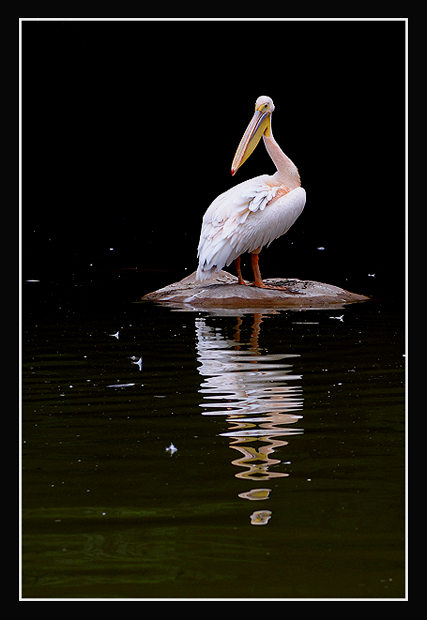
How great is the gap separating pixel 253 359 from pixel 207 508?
137 inches

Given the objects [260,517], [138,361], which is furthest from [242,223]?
[260,517]

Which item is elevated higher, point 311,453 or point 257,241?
point 257,241

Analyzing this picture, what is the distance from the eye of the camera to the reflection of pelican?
17.0 feet

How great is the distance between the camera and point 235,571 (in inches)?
152

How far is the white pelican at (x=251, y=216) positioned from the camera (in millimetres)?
11453

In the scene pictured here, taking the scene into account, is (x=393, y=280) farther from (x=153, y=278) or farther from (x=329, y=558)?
(x=329, y=558)

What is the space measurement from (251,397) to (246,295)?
4.94 metres

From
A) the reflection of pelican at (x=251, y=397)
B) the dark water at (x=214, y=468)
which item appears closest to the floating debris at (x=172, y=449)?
the dark water at (x=214, y=468)

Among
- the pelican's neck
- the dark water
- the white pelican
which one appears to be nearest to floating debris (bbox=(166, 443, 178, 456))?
the dark water

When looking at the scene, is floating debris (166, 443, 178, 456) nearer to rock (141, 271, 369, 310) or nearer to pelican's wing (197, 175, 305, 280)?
rock (141, 271, 369, 310)

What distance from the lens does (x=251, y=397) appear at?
6527 millimetres

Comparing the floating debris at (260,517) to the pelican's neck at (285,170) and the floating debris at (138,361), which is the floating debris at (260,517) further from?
the pelican's neck at (285,170)

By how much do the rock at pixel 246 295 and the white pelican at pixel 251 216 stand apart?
0.24 m

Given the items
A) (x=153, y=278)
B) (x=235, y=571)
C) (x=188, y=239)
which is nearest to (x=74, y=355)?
(x=235, y=571)
